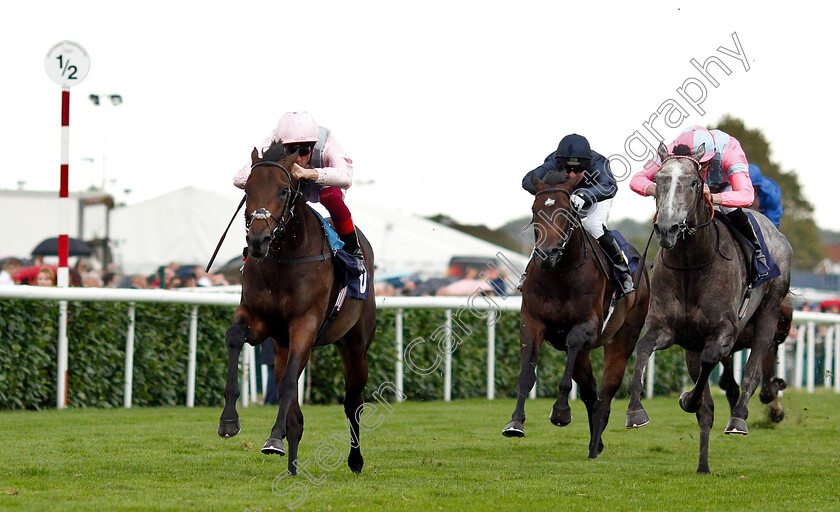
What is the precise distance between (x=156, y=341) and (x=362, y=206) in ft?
34.3

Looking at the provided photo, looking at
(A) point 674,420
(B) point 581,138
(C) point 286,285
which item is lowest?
(A) point 674,420

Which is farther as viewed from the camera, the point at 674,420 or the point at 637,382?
the point at 674,420

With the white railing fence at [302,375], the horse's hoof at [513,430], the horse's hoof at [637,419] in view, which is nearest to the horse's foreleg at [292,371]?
the horse's hoof at [513,430]

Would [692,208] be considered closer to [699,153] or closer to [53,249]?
[699,153]

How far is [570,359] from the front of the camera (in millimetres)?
6699

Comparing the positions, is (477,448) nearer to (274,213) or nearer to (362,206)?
(274,213)

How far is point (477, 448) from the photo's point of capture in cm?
802

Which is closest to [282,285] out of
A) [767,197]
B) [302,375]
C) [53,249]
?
[767,197]

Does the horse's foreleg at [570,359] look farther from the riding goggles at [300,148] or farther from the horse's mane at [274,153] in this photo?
the horse's mane at [274,153]

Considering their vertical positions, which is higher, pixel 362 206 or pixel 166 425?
pixel 362 206

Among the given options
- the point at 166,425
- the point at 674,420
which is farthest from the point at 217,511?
the point at 674,420

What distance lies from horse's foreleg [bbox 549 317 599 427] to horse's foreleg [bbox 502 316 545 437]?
0.18 meters

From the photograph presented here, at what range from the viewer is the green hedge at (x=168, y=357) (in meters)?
9.51

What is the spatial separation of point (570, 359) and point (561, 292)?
0.43 metres
